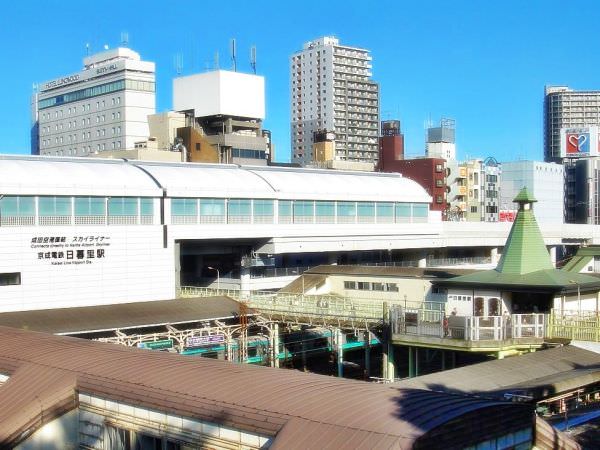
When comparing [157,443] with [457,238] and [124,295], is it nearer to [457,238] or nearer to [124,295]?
[124,295]

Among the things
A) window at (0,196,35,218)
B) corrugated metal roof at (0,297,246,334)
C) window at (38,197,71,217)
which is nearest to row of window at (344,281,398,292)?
corrugated metal roof at (0,297,246,334)

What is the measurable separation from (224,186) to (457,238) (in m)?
28.0

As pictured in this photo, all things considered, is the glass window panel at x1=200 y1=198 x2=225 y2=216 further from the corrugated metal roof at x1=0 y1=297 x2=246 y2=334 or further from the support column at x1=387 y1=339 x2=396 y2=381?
the support column at x1=387 y1=339 x2=396 y2=381

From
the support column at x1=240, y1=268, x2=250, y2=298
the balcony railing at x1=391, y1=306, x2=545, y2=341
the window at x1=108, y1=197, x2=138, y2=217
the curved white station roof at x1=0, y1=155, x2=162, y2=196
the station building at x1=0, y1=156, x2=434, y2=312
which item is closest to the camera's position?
the balcony railing at x1=391, y1=306, x2=545, y2=341

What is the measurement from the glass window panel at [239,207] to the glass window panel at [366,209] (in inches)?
469

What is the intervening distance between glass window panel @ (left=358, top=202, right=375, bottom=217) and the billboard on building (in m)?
106

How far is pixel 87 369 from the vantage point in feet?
72.8

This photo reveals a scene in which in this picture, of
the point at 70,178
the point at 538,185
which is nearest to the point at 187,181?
the point at 70,178

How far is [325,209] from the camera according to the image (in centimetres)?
6525

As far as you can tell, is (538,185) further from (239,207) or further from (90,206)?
(90,206)

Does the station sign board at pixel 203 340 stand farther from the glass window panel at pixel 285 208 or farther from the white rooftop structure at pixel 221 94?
the white rooftop structure at pixel 221 94

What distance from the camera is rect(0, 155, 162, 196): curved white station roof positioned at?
159 ft

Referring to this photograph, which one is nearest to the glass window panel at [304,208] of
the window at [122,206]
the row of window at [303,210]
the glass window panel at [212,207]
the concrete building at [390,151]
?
the row of window at [303,210]

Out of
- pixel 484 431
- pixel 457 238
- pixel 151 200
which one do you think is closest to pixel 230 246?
pixel 151 200
